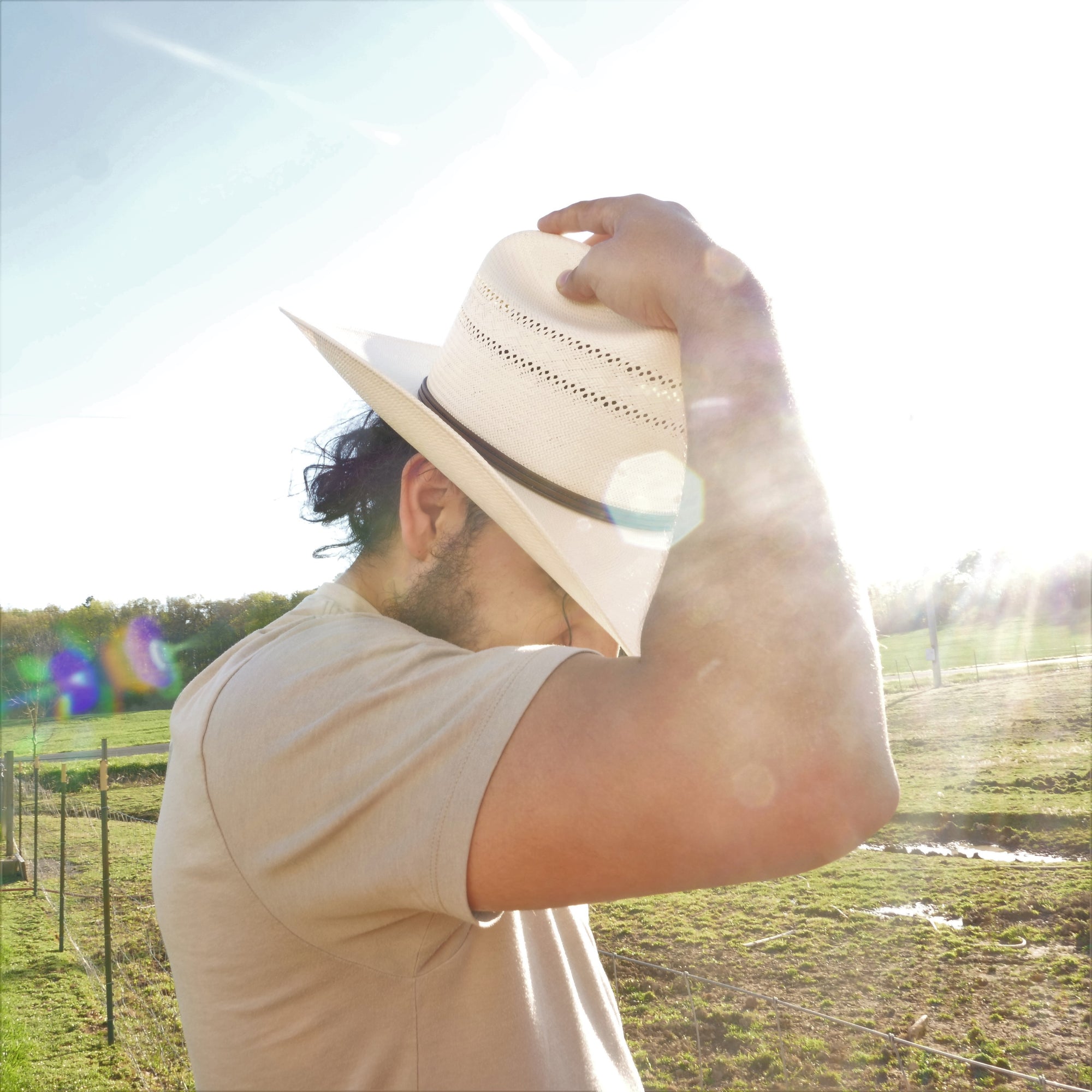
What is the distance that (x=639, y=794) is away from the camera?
1.68 feet

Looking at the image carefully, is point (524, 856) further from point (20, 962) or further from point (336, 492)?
point (20, 962)

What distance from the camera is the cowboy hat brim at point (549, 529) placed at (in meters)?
0.85

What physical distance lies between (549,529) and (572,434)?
12cm

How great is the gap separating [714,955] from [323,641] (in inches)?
328

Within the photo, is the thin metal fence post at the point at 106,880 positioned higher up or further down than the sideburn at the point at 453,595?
further down

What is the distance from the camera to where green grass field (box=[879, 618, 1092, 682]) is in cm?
551

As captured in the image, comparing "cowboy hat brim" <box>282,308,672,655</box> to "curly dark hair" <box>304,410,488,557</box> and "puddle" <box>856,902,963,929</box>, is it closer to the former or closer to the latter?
"curly dark hair" <box>304,410,488,557</box>

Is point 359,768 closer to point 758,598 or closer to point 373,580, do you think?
point 758,598

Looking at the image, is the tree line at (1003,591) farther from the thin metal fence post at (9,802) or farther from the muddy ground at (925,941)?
the thin metal fence post at (9,802)

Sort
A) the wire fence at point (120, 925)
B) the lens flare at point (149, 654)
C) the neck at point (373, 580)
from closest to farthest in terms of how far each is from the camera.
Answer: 1. the neck at point (373, 580)
2. the wire fence at point (120, 925)
3. the lens flare at point (149, 654)

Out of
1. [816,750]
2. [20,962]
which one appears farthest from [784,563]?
[20,962]

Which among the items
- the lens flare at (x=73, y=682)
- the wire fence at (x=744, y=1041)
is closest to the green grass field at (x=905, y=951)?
the wire fence at (x=744, y=1041)

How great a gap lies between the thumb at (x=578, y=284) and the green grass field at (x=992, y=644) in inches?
155

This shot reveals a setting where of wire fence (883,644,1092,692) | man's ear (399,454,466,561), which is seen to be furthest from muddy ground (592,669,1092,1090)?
man's ear (399,454,466,561)
